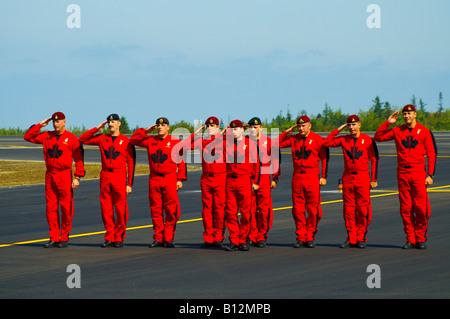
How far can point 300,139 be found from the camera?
13555 millimetres

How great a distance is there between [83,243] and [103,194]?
1.27 meters

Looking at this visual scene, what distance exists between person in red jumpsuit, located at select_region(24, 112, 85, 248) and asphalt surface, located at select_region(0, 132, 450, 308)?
43 centimetres

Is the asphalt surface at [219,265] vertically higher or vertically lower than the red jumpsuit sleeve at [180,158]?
lower

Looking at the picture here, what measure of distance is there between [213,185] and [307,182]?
1683 mm

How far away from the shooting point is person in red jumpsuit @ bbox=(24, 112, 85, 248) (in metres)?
13.6

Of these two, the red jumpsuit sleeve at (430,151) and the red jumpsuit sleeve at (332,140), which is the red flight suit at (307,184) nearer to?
the red jumpsuit sleeve at (332,140)

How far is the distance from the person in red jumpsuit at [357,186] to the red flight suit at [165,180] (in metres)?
2.74

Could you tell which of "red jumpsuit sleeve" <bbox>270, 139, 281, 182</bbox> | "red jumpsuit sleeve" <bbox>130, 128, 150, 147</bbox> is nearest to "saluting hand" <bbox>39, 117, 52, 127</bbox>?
"red jumpsuit sleeve" <bbox>130, 128, 150, 147</bbox>

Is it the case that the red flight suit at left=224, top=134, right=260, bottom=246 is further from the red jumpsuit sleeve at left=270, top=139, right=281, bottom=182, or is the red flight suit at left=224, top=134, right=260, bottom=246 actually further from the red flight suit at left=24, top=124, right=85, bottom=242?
the red flight suit at left=24, top=124, right=85, bottom=242

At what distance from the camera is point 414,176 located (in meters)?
13.1

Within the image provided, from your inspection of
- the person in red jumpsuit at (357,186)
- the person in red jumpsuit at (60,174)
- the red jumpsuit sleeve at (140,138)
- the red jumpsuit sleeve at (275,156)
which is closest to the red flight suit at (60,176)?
the person in red jumpsuit at (60,174)

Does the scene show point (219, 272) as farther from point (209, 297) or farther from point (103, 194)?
point (103, 194)

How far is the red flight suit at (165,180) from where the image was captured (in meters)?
13.4
